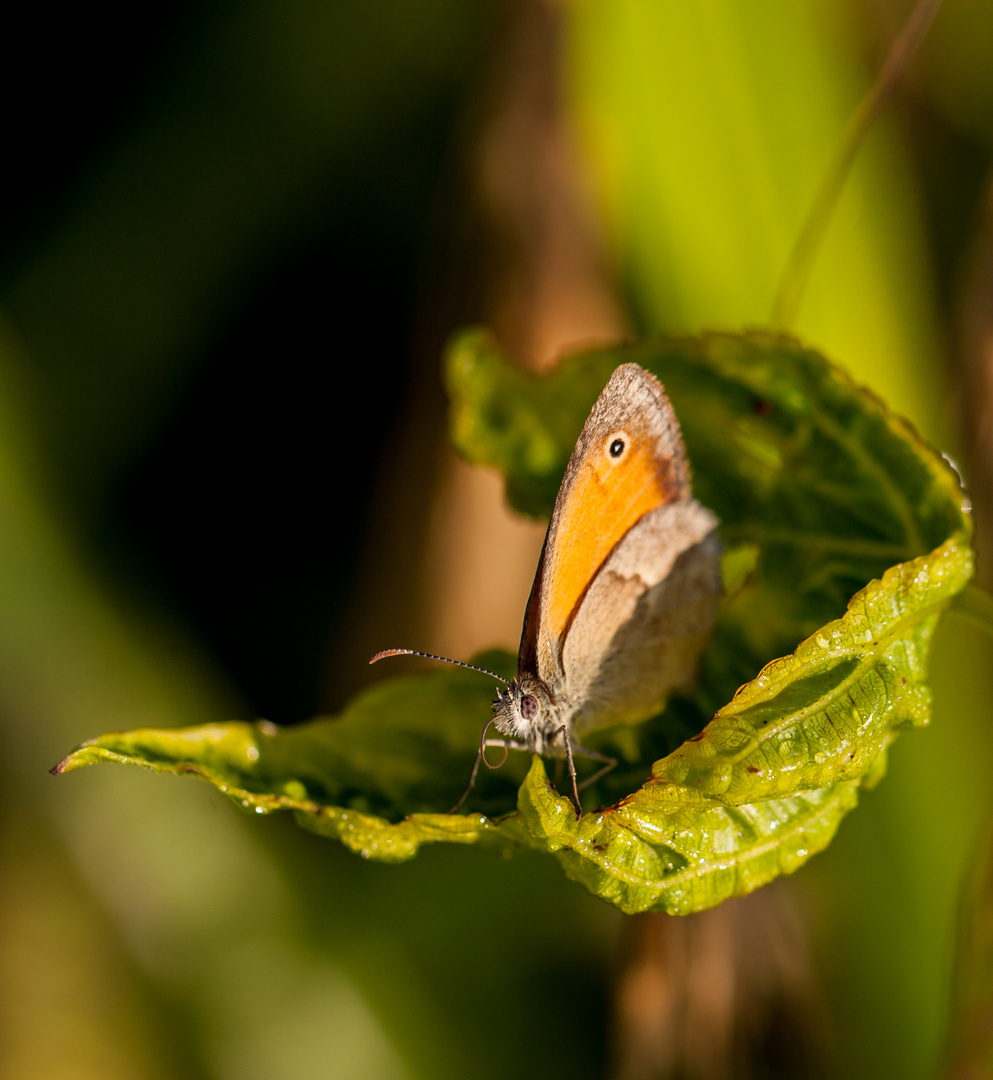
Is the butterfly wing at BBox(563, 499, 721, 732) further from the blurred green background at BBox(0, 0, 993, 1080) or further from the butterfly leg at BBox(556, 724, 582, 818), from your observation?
the blurred green background at BBox(0, 0, 993, 1080)

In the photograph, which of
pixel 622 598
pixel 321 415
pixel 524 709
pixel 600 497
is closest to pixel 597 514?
pixel 600 497

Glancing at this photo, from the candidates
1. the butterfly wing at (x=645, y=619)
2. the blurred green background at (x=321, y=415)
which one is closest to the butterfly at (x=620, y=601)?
the butterfly wing at (x=645, y=619)

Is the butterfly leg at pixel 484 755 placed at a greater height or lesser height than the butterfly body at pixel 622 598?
lesser

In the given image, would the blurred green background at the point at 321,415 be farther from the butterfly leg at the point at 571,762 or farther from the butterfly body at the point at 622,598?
the butterfly leg at the point at 571,762

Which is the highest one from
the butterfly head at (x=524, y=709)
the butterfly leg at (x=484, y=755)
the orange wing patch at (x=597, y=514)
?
the orange wing patch at (x=597, y=514)

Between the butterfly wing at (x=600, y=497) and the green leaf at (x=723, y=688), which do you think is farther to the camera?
the butterfly wing at (x=600, y=497)

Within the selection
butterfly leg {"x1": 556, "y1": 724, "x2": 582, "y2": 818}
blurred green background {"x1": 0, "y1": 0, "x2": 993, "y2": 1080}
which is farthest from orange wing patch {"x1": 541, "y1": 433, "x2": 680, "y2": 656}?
blurred green background {"x1": 0, "y1": 0, "x2": 993, "y2": 1080}
